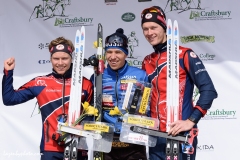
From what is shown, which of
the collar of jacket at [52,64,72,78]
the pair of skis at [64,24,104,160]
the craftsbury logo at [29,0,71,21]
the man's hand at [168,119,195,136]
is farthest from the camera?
the craftsbury logo at [29,0,71,21]

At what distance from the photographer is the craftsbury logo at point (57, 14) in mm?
5031

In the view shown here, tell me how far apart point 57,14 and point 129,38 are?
853 mm

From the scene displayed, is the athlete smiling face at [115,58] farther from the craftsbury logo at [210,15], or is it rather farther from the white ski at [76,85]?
the craftsbury logo at [210,15]

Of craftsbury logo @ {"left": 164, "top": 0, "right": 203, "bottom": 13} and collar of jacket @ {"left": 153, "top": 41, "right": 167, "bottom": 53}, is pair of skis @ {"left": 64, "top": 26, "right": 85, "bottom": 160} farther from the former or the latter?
craftsbury logo @ {"left": 164, "top": 0, "right": 203, "bottom": 13}

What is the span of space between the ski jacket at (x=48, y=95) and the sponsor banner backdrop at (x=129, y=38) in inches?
50.3

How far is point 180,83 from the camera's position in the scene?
3467 mm

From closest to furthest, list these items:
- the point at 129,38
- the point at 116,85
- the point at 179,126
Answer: the point at 179,126, the point at 116,85, the point at 129,38

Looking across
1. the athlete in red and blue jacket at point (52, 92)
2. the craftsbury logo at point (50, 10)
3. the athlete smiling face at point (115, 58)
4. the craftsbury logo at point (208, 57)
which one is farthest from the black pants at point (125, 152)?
the craftsbury logo at point (50, 10)

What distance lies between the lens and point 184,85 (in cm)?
347

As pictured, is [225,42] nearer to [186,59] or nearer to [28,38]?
[186,59]

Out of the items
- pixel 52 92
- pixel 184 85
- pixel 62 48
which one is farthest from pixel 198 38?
pixel 52 92

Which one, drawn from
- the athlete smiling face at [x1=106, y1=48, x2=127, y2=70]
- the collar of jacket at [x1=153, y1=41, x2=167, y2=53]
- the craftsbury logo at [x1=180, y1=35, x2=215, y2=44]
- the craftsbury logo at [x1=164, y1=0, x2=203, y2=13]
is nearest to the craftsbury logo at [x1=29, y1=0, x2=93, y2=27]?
the craftsbury logo at [x1=164, y1=0, x2=203, y2=13]

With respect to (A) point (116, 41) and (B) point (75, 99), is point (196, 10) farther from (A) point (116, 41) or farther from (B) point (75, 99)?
(B) point (75, 99)

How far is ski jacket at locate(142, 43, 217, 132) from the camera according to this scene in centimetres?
334
